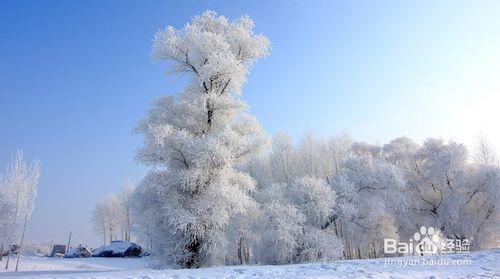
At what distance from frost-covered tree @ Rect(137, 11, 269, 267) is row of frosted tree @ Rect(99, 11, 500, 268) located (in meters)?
0.05

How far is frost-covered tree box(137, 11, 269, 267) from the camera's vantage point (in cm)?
1725

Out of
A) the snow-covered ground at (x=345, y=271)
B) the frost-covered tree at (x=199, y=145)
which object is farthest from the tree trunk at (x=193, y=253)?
the snow-covered ground at (x=345, y=271)

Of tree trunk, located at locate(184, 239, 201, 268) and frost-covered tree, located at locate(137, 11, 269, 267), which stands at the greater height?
frost-covered tree, located at locate(137, 11, 269, 267)

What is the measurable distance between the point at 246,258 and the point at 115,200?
3684 centimetres

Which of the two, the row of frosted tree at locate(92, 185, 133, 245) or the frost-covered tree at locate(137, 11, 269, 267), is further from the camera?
the row of frosted tree at locate(92, 185, 133, 245)

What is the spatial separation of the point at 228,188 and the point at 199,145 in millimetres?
2315

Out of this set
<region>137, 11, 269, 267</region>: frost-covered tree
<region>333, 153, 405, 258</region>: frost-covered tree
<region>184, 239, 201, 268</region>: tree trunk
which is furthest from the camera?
<region>333, 153, 405, 258</region>: frost-covered tree

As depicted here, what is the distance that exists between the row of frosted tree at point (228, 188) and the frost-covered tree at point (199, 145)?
5cm

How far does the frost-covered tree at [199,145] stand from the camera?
17.2 m

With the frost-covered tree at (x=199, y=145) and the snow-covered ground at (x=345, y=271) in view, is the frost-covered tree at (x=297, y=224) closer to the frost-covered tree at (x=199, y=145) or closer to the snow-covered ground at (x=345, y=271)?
the frost-covered tree at (x=199, y=145)

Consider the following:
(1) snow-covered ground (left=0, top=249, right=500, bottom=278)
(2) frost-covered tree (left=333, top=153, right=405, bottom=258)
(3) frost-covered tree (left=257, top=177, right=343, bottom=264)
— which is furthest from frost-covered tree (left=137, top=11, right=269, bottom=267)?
(2) frost-covered tree (left=333, top=153, right=405, bottom=258)

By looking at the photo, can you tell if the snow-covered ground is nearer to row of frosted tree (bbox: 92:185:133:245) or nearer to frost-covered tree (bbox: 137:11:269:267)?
frost-covered tree (bbox: 137:11:269:267)

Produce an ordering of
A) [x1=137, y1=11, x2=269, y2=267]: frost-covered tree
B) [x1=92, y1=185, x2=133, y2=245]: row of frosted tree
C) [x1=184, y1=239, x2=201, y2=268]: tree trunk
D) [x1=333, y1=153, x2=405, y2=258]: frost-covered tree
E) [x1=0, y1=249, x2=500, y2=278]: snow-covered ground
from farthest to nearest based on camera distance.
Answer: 1. [x1=92, y1=185, x2=133, y2=245]: row of frosted tree
2. [x1=333, y1=153, x2=405, y2=258]: frost-covered tree
3. [x1=184, y1=239, x2=201, y2=268]: tree trunk
4. [x1=137, y1=11, x2=269, y2=267]: frost-covered tree
5. [x1=0, y1=249, x2=500, y2=278]: snow-covered ground

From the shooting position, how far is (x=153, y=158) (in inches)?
712
